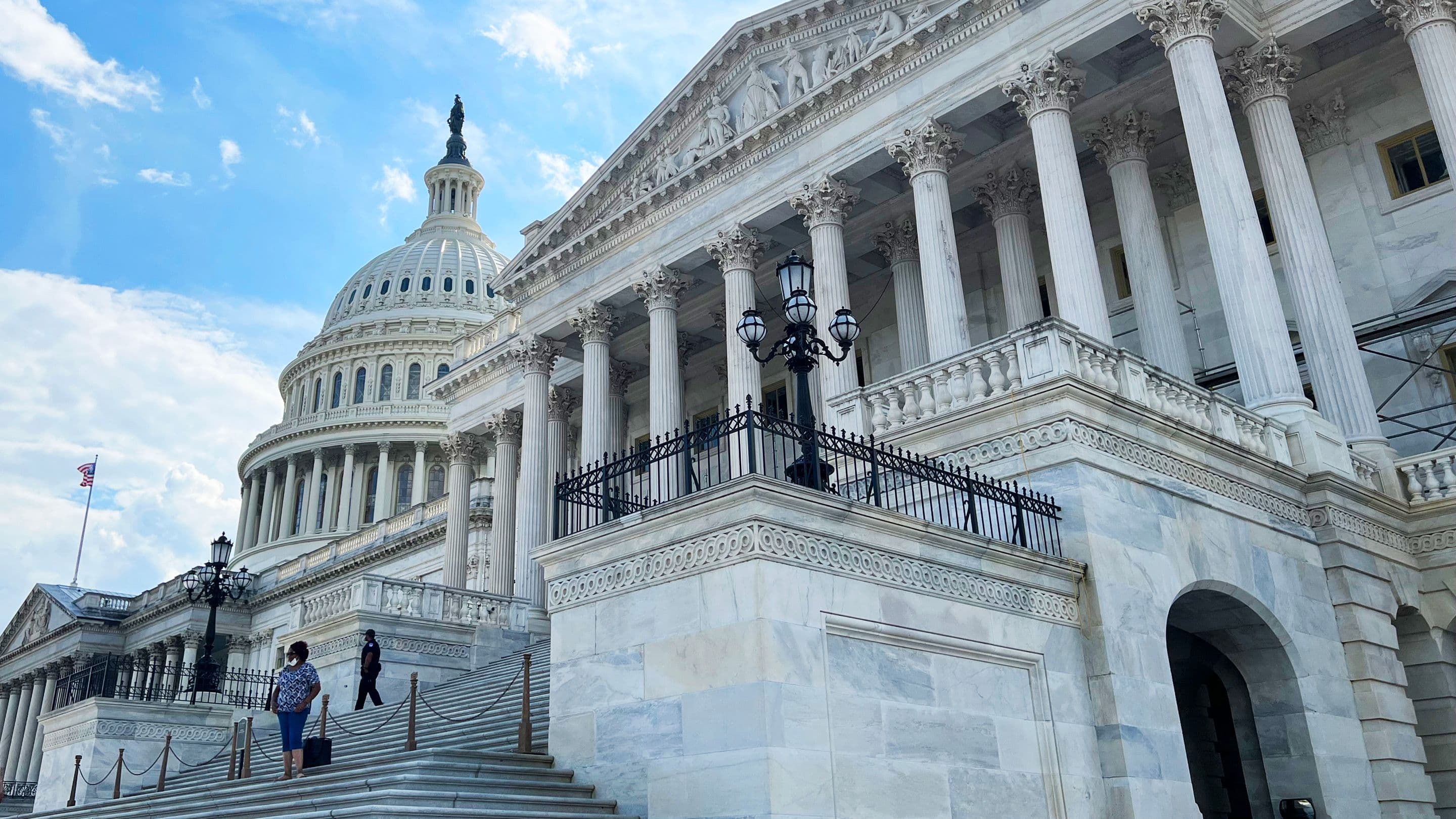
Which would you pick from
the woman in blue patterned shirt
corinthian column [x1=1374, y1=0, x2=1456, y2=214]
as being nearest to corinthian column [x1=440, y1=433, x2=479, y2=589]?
the woman in blue patterned shirt

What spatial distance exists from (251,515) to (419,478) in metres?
18.0

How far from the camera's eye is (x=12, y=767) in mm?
72688

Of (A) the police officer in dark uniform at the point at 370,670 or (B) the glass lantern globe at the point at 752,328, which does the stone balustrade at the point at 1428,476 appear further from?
(A) the police officer in dark uniform at the point at 370,670

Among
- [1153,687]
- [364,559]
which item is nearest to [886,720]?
[1153,687]

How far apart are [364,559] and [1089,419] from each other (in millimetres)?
52197

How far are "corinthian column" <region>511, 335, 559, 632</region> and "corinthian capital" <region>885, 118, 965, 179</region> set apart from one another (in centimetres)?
1447

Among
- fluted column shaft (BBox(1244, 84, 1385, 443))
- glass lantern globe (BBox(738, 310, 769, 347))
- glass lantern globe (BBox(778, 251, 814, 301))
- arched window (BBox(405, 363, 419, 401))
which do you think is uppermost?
arched window (BBox(405, 363, 419, 401))

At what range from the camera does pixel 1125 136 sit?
2730cm

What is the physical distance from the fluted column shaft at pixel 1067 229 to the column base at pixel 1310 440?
3.40 m

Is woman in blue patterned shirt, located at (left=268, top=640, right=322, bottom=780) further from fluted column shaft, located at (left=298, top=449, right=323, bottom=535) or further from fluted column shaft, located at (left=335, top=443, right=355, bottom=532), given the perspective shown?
fluted column shaft, located at (left=298, top=449, right=323, bottom=535)

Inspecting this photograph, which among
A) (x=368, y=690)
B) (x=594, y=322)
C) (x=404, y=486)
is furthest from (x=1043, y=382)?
(x=404, y=486)

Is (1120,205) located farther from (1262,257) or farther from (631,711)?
(631,711)

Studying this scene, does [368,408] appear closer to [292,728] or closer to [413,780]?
[292,728]

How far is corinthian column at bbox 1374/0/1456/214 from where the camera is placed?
21.8m
